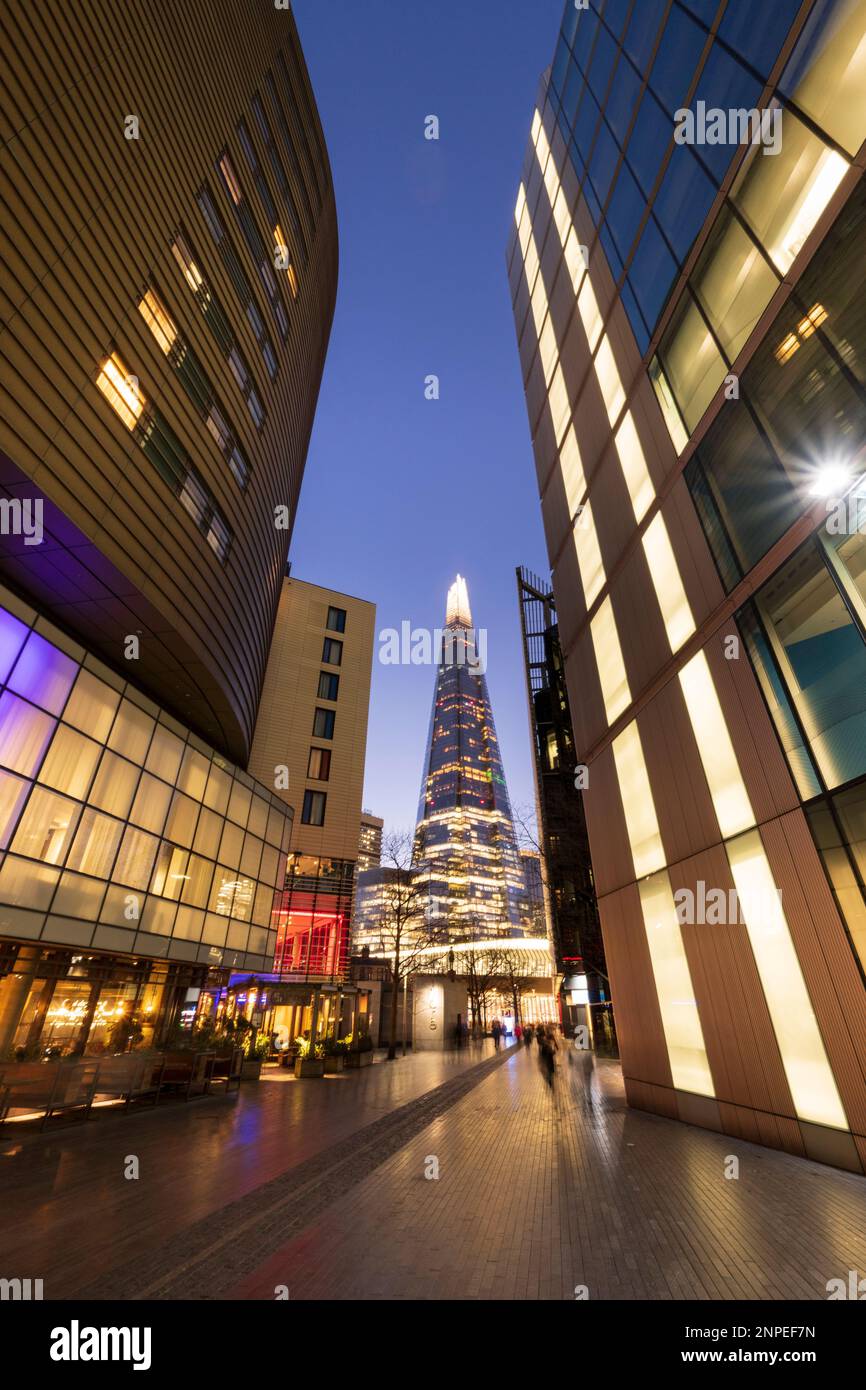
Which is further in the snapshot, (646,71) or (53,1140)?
(646,71)

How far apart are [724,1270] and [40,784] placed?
13642 mm

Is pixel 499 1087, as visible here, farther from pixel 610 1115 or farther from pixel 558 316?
pixel 558 316

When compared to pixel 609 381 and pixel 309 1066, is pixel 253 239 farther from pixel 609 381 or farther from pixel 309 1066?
pixel 309 1066

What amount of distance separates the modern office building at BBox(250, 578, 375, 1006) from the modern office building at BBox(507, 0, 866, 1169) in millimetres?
20084

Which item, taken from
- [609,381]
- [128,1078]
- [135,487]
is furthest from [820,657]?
[128,1078]

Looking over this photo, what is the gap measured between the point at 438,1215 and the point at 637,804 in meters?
10.5

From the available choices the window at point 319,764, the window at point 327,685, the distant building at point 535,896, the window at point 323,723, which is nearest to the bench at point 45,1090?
the window at point 319,764

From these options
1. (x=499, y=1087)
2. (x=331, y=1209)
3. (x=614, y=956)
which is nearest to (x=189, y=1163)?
(x=331, y=1209)

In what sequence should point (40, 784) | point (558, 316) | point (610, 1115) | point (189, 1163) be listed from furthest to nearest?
point (558, 316)
point (610, 1115)
point (40, 784)
point (189, 1163)

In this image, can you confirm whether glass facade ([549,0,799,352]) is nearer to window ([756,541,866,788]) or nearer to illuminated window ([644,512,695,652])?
illuminated window ([644,512,695,652])

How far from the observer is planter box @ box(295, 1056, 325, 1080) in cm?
2152

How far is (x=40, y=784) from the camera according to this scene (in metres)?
12.3

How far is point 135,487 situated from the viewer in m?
12.7

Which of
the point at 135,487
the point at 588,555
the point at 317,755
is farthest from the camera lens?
the point at 317,755
